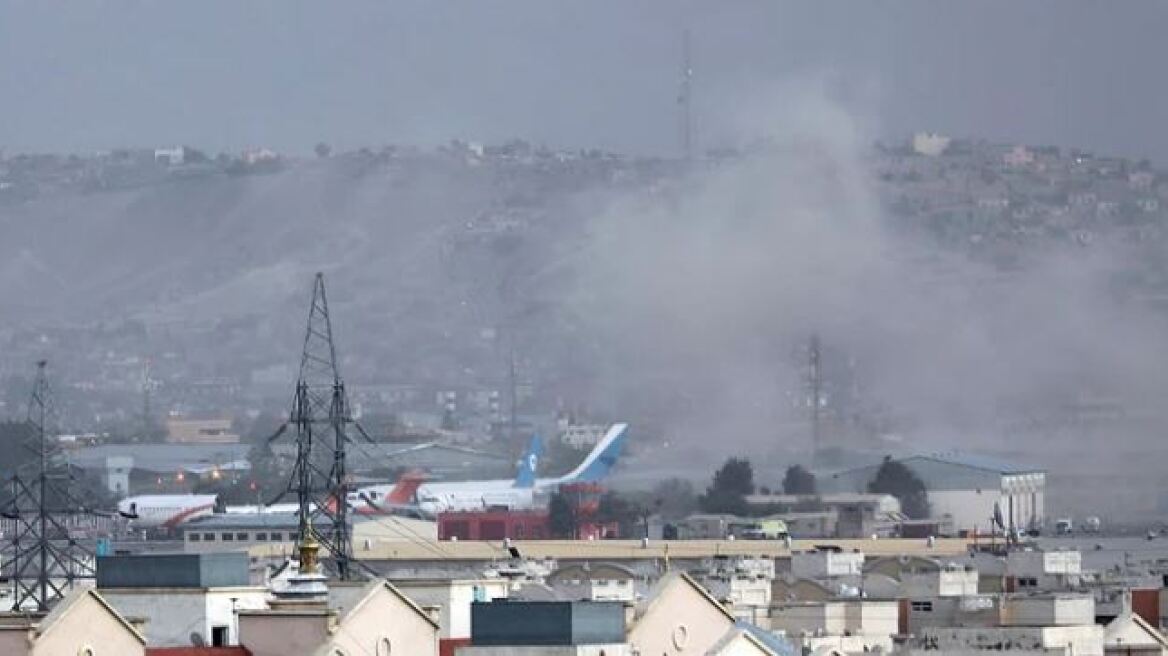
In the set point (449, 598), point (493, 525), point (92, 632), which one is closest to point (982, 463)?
point (493, 525)

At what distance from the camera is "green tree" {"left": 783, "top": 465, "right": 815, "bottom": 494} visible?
117688 millimetres

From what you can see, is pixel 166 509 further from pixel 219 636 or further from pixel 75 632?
pixel 75 632

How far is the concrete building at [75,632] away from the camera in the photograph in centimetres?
2609

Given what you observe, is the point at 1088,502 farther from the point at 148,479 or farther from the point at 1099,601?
the point at 1099,601

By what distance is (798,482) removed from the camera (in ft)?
391

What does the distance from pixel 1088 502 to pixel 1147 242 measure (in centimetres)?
7825

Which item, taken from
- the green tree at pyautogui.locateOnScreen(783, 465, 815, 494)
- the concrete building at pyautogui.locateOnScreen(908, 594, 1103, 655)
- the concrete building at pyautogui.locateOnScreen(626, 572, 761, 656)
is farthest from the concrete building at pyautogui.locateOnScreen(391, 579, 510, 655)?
the green tree at pyautogui.locateOnScreen(783, 465, 815, 494)

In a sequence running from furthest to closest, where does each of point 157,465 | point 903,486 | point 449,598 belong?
point 157,465, point 903,486, point 449,598

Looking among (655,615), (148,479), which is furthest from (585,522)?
(655,615)

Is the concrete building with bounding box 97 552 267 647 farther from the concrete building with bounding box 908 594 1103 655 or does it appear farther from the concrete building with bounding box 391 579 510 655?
the concrete building with bounding box 908 594 1103 655

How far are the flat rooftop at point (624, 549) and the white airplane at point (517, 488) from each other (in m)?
27.9

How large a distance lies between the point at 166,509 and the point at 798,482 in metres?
14.0

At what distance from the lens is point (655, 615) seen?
30719 millimetres

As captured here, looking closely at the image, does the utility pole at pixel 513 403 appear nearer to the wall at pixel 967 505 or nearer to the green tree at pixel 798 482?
the green tree at pixel 798 482
